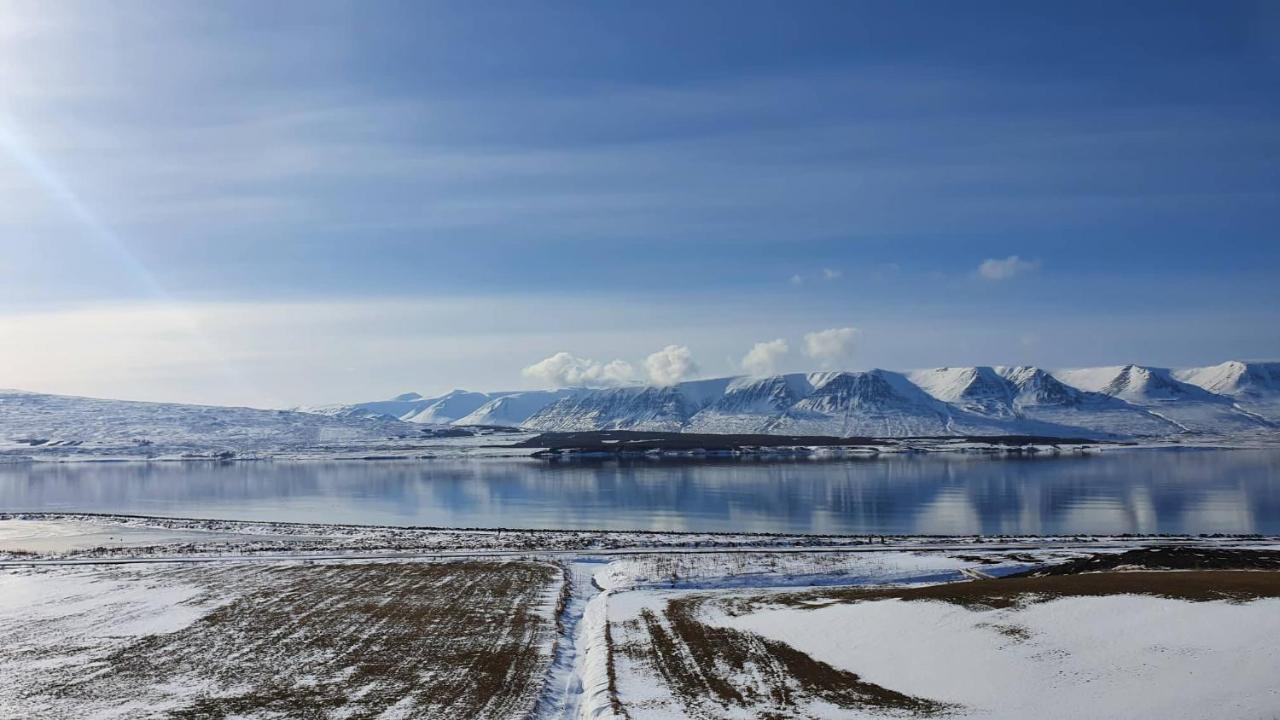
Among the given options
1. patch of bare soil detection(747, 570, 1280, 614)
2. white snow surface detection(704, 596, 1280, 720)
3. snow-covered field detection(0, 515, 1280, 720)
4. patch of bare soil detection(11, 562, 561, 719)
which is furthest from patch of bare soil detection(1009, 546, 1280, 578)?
patch of bare soil detection(11, 562, 561, 719)

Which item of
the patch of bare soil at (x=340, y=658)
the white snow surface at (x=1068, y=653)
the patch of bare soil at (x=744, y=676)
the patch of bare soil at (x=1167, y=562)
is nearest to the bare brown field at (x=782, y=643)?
the patch of bare soil at (x=744, y=676)

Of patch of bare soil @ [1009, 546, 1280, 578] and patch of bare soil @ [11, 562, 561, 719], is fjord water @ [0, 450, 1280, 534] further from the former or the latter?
patch of bare soil @ [11, 562, 561, 719]

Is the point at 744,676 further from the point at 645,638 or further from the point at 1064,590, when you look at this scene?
the point at 1064,590

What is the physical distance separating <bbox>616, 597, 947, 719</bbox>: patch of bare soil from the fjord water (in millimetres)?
34834

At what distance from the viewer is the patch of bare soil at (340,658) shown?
20297mm

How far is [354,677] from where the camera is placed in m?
22.3

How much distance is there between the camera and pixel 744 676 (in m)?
22.4

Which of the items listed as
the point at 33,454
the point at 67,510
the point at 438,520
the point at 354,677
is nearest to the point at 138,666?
the point at 354,677

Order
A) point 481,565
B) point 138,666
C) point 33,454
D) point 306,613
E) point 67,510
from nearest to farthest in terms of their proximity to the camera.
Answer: point 138,666
point 306,613
point 481,565
point 67,510
point 33,454

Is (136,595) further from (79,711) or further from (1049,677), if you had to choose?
(1049,677)

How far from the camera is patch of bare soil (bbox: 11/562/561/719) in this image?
66.6ft

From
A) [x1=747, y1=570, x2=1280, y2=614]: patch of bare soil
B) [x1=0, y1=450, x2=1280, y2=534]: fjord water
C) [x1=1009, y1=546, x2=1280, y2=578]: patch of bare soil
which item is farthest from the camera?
[x1=0, y1=450, x2=1280, y2=534]: fjord water

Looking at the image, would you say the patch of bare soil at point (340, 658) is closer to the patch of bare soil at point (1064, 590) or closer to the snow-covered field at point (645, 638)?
the snow-covered field at point (645, 638)

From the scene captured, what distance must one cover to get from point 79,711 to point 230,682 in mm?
3290
